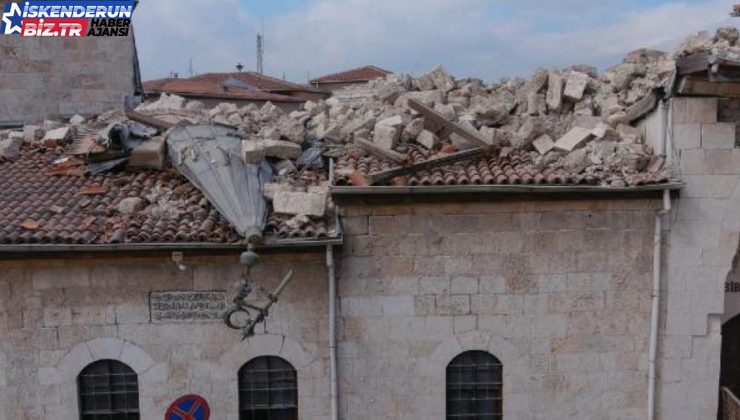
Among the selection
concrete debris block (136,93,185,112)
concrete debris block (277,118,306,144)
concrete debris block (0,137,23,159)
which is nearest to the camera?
concrete debris block (277,118,306,144)

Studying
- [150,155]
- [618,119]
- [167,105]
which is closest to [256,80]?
[167,105]

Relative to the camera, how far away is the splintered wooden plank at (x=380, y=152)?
26.1 feet

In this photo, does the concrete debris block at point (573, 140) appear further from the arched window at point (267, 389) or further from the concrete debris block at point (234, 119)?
the concrete debris block at point (234, 119)

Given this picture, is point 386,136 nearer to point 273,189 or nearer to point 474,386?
point 273,189

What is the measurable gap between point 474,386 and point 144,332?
4.19 meters

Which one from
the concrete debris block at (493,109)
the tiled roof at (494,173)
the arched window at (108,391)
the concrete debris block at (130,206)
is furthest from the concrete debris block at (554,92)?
A: the arched window at (108,391)

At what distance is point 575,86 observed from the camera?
30.9ft

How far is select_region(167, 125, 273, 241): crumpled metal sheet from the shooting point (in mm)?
7254

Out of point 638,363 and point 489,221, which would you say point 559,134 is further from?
point 638,363

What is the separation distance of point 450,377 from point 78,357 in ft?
15.2

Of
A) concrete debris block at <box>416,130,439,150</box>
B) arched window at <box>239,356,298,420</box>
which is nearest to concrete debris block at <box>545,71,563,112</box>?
concrete debris block at <box>416,130,439,150</box>

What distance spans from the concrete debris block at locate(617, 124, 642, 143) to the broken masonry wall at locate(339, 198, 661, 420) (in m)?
1.14

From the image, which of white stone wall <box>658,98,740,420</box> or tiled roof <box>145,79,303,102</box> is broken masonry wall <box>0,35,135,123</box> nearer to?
tiled roof <box>145,79,303,102</box>

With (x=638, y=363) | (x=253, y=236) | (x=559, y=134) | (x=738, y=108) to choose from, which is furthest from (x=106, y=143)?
(x=738, y=108)
